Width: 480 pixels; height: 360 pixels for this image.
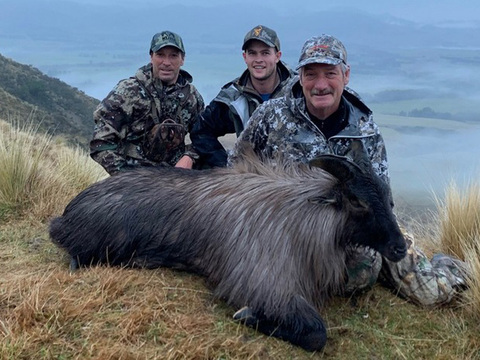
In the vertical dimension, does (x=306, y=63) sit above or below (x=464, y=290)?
above

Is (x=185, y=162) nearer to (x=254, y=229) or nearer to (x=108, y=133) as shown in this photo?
(x=108, y=133)

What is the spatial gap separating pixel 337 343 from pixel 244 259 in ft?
2.76

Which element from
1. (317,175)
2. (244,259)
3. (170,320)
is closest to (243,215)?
(244,259)

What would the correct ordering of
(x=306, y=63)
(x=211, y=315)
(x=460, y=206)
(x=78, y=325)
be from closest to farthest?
(x=78, y=325)
(x=211, y=315)
(x=306, y=63)
(x=460, y=206)

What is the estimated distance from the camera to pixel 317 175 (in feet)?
13.9

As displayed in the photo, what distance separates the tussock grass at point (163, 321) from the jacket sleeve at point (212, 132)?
2.07 metres

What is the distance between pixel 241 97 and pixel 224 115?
28 cm

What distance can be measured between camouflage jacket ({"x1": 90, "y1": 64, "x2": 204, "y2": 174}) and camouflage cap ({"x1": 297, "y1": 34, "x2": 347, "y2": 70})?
2420mm

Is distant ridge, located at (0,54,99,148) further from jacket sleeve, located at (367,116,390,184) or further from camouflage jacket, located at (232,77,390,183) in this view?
jacket sleeve, located at (367,116,390,184)

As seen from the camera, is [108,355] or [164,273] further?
[164,273]

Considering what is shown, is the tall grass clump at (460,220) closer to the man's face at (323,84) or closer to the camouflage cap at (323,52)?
the man's face at (323,84)

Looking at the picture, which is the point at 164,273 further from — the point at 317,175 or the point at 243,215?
the point at 317,175

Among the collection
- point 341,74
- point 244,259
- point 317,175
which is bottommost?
point 244,259

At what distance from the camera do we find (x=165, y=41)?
6543 millimetres
